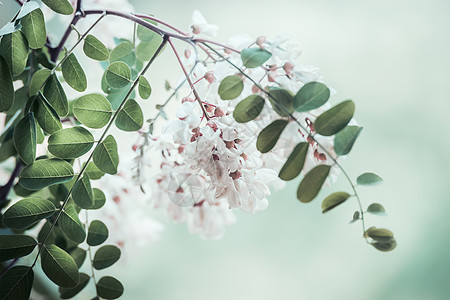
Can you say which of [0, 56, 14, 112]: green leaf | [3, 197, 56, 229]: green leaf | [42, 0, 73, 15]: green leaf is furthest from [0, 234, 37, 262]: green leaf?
[42, 0, 73, 15]: green leaf

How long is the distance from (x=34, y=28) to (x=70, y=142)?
116mm

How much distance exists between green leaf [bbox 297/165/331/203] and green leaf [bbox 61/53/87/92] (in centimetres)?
24

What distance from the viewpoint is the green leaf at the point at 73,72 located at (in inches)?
18.0

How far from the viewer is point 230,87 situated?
1.32 ft

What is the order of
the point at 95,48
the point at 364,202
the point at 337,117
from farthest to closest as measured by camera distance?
the point at 364,202, the point at 95,48, the point at 337,117

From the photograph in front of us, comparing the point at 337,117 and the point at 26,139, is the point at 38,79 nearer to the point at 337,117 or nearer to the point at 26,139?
the point at 26,139

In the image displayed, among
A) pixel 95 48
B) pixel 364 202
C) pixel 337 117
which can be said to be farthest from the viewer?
pixel 364 202

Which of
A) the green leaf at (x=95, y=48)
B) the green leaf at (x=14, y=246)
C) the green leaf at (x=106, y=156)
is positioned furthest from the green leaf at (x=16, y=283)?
the green leaf at (x=95, y=48)

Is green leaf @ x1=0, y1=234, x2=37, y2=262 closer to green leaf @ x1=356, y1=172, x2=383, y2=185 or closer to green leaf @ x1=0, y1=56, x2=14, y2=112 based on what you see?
green leaf @ x1=0, y1=56, x2=14, y2=112

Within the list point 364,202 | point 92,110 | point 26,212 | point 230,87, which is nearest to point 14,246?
point 26,212

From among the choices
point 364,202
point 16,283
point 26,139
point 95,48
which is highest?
point 364,202

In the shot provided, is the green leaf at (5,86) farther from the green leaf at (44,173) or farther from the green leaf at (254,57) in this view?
the green leaf at (254,57)

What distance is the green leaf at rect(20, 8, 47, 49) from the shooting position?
43 centimetres

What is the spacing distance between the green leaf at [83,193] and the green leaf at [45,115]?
0.06m
